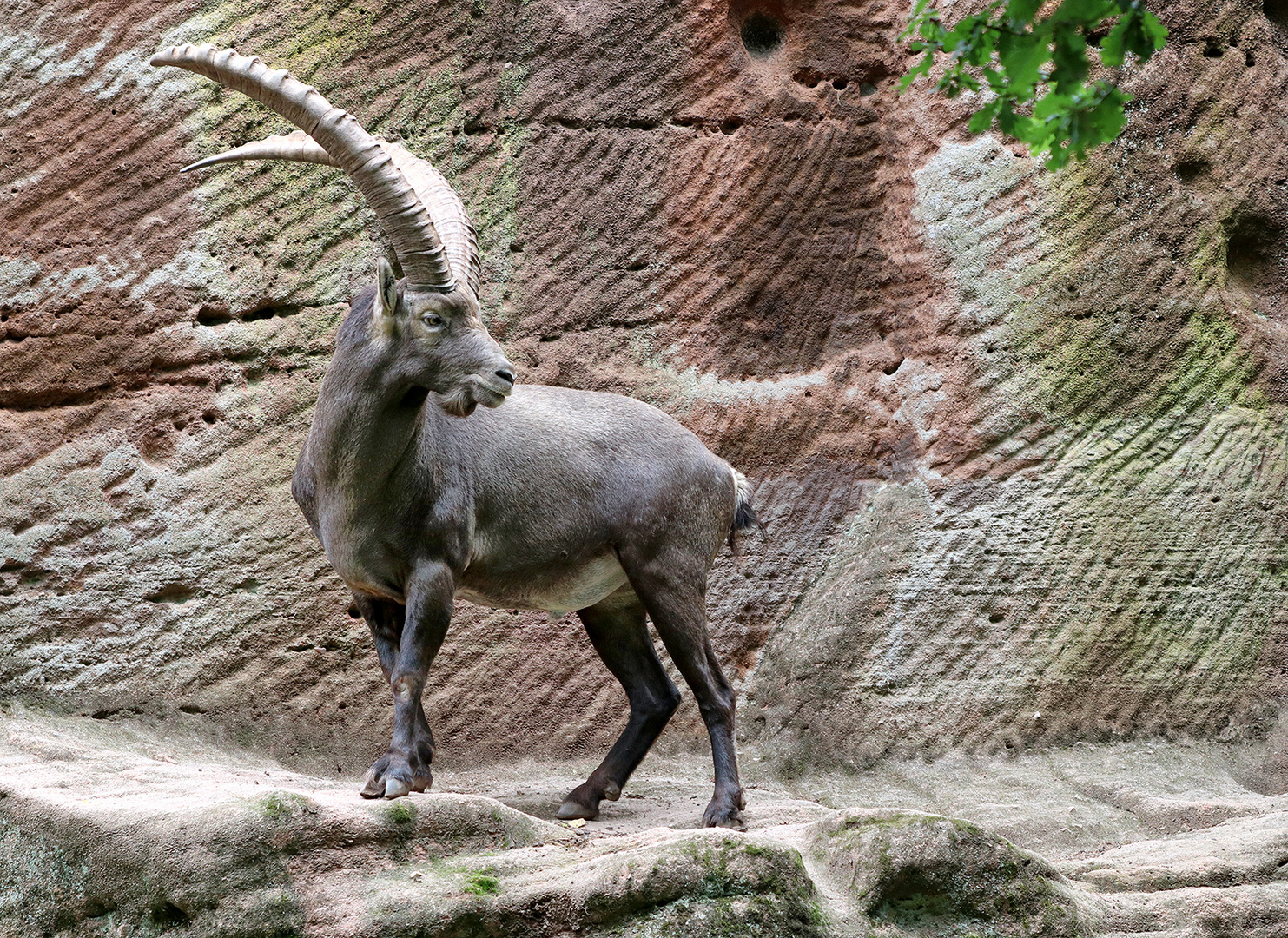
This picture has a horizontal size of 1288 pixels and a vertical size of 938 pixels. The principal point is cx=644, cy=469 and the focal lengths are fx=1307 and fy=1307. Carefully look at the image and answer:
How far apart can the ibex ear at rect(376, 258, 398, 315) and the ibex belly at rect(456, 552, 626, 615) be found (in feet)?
3.97

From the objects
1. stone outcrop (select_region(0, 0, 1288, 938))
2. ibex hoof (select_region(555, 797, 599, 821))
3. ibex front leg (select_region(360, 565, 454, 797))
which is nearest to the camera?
ibex front leg (select_region(360, 565, 454, 797))

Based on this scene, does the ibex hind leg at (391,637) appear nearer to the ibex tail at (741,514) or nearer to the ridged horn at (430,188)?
the ridged horn at (430,188)

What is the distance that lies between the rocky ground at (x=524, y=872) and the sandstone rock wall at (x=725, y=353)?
184 centimetres

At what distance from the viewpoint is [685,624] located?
19.2ft

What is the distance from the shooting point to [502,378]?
5.08 metres

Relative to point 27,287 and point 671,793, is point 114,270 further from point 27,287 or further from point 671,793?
point 671,793

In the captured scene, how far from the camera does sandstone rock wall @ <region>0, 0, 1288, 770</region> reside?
7168mm

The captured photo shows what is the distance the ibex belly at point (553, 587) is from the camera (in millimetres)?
5766

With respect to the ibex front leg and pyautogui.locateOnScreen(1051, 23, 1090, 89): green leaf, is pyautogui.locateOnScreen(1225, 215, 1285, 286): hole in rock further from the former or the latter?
the ibex front leg

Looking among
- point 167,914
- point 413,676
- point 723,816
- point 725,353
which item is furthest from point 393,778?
point 725,353

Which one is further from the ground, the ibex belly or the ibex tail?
the ibex tail

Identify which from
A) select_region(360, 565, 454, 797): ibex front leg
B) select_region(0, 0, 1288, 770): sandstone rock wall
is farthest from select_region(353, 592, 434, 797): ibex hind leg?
select_region(0, 0, 1288, 770): sandstone rock wall

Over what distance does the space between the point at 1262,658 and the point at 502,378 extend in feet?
16.8

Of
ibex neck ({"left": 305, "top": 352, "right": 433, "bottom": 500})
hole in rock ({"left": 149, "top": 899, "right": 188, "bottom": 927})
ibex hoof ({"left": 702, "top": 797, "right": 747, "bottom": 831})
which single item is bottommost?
hole in rock ({"left": 149, "top": 899, "right": 188, "bottom": 927})
